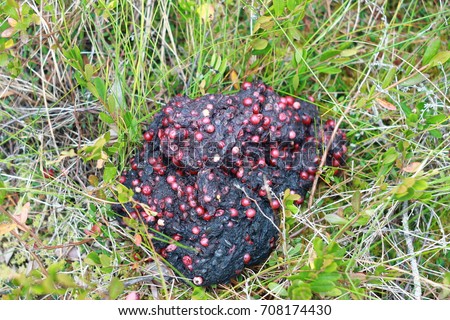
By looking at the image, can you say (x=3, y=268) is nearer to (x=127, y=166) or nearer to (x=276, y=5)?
(x=127, y=166)

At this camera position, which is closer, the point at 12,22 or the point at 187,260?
the point at 12,22

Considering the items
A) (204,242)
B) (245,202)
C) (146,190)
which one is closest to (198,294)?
(204,242)

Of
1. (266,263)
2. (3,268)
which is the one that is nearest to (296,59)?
(266,263)

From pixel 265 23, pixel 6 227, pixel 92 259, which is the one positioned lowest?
pixel 92 259

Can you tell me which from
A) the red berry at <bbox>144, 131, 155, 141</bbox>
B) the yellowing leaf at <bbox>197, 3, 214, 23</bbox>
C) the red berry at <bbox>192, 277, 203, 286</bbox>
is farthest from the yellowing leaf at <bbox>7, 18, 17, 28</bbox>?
the red berry at <bbox>192, 277, 203, 286</bbox>

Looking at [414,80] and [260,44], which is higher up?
[260,44]

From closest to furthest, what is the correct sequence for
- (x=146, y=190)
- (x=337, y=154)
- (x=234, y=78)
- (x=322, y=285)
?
(x=322, y=285)
(x=146, y=190)
(x=337, y=154)
(x=234, y=78)

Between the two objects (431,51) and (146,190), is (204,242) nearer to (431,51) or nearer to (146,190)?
(146,190)

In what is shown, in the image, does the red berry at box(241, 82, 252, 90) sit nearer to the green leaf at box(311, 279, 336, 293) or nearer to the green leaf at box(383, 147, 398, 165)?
the green leaf at box(383, 147, 398, 165)
